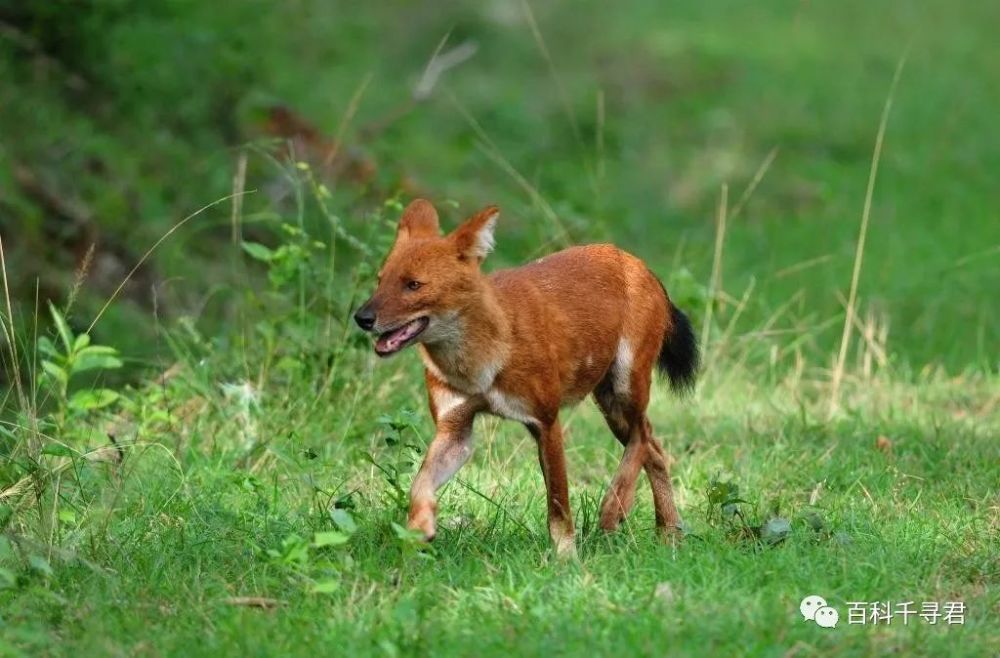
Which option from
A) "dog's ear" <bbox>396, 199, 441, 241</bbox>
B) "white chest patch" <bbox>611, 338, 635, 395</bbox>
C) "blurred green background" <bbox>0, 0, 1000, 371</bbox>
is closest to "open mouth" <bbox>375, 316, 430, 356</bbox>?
"dog's ear" <bbox>396, 199, 441, 241</bbox>

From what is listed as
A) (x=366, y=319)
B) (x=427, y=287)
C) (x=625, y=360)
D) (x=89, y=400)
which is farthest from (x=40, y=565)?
(x=625, y=360)

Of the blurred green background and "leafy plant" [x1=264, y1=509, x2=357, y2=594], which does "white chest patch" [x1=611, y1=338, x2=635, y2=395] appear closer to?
"leafy plant" [x1=264, y1=509, x2=357, y2=594]

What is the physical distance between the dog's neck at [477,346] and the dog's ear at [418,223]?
0.32 meters

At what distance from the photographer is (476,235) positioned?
5.53m

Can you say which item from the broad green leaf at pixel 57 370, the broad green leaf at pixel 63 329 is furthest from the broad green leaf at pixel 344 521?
the broad green leaf at pixel 57 370

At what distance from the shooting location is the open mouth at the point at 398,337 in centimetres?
531

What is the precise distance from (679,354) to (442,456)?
4.31ft

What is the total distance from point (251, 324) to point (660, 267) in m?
3.23

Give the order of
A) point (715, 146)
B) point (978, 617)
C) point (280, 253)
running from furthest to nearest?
point (715, 146)
point (280, 253)
point (978, 617)

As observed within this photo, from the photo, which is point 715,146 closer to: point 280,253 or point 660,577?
point 280,253

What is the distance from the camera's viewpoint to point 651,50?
1841 centimetres

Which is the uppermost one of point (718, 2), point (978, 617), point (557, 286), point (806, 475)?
point (557, 286)

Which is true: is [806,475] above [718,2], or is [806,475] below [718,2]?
above

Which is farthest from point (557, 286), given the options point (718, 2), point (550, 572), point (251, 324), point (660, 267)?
point (718, 2)
